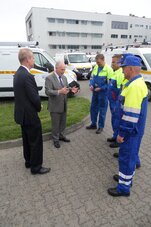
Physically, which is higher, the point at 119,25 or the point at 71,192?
the point at 119,25

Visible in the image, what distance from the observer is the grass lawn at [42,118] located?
5227 mm

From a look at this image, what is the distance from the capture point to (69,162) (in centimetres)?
425

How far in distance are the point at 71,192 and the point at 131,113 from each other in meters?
1.66

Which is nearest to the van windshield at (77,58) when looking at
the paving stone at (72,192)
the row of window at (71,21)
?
the paving stone at (72,192)

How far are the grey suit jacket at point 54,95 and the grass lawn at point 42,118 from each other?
40.2 inches

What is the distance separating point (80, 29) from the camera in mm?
60250

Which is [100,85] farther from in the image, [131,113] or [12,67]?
[12,67]

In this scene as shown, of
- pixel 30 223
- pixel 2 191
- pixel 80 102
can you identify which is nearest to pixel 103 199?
pixel 30 223

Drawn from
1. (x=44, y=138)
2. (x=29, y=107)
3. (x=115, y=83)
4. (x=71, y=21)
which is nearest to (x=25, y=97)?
(x=29, y=107)

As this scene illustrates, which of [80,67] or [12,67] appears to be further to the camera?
[80,67]

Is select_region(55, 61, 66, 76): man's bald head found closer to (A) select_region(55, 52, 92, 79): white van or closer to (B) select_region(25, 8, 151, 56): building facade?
(A) select_region(55, 52, 92, 79): white van

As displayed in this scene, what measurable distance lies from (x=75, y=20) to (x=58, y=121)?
61152 mm

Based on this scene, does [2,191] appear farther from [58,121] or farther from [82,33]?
[82,33]

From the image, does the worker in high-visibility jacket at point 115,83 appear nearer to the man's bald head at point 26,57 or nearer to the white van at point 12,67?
the man's bald head at point 26,57
